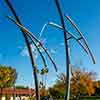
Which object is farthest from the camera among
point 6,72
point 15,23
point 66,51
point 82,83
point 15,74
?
point 15,74

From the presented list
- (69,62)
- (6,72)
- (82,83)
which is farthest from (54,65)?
(6,72)

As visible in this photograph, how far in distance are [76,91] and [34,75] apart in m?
58.1

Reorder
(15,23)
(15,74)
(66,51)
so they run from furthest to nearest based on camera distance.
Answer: (15,74)
(66,51)
(15,23)

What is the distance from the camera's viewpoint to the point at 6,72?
80.2m

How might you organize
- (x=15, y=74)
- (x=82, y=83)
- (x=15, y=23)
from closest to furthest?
(x=15, y=23) < (x=82, y=83) < (x=15, y=74)

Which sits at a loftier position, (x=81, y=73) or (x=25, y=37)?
(x=81, y=73)

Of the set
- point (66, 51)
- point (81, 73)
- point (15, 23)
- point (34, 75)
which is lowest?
point (34, 75)

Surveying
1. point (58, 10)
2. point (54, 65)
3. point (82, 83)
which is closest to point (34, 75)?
point (54, 65)

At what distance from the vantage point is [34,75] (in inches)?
811

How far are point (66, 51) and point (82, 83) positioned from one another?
54.2m

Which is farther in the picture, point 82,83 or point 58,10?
point 82,83

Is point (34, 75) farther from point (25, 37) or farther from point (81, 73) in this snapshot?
point (81, 73)

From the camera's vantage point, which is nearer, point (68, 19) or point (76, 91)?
point (68, 19)

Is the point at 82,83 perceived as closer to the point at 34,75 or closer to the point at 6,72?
the point at 6,72
